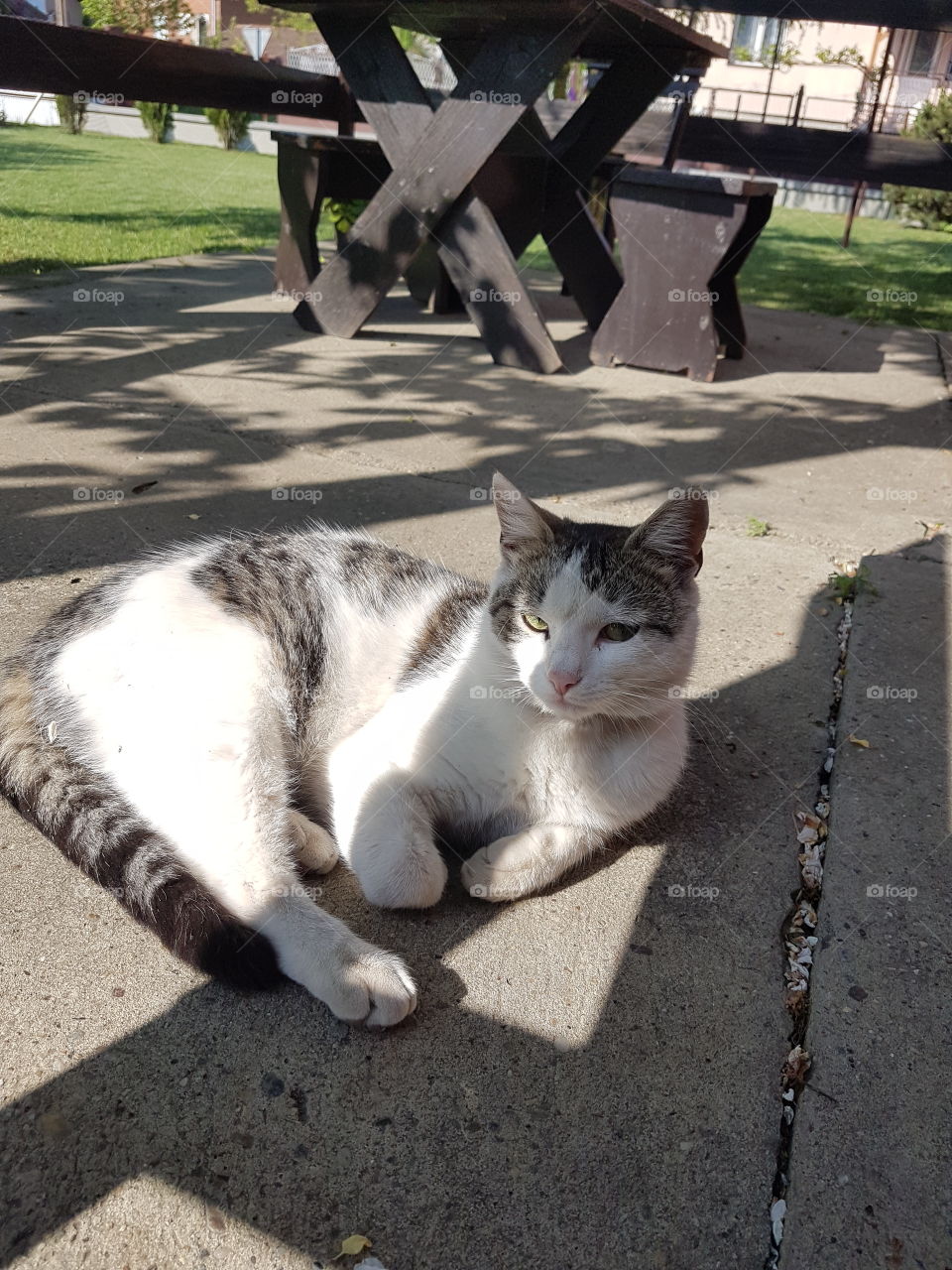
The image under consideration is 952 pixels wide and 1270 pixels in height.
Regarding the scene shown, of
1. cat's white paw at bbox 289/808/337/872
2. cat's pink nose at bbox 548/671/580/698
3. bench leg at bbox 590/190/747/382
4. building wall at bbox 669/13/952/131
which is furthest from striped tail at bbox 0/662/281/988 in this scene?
building wall at bbox 669/13/952/131

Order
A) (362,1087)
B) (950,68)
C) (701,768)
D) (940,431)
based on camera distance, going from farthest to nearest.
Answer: (950,68) < (940,431) < (701,768) < (362,1087)

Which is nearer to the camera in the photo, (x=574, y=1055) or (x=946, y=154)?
(x=574, y=1055)

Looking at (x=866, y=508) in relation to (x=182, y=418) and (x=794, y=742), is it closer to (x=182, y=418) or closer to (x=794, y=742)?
(x=794, y=742)

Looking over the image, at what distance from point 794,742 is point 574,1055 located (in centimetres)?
152

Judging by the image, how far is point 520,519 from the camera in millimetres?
2604

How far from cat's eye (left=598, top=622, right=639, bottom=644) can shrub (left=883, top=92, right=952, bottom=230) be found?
734 inches

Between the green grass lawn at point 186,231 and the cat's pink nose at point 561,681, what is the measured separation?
6.94 meters

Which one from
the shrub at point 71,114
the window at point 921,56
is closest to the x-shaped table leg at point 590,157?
the shrub at point 71,114

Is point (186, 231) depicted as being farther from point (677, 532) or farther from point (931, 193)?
point (931, 193)

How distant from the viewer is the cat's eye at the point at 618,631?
233 cm

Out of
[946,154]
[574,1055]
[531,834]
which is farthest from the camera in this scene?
[946,154]

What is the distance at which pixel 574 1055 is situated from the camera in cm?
194

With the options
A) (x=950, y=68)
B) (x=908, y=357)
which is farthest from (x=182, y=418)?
(x=950, y=68)

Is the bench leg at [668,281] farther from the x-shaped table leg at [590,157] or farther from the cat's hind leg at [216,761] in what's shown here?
the cat's hind leg at [216,761]
